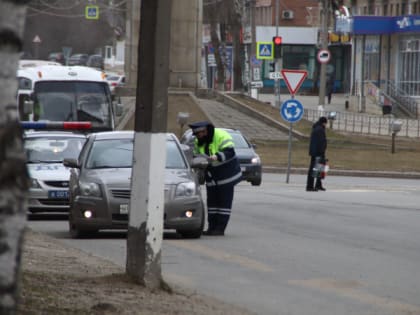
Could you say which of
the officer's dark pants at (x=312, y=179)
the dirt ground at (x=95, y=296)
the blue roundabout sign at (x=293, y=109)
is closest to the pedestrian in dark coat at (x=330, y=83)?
the blue roundabout sign at (x=293, y=109)

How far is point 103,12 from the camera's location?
281 ft

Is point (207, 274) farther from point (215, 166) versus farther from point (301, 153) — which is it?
point (301, 153)

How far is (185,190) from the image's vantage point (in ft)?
51.9

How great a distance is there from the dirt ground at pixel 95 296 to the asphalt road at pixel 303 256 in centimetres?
63

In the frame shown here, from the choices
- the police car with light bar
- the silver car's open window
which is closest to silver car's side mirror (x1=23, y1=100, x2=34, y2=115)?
the police car with light bar

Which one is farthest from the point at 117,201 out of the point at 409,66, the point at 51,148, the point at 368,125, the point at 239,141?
the point at 409,66

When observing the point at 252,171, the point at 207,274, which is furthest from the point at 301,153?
the point at 207,274

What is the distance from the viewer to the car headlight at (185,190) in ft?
51.7

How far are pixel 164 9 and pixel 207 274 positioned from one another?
11.5ft

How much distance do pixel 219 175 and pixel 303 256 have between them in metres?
2.80

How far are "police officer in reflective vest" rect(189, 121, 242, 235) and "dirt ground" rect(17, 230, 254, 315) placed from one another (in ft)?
15.8

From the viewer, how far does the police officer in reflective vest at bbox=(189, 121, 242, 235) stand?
16.4m

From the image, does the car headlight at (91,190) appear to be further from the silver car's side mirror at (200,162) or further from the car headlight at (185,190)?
the silver car's side mirror at (200,162)

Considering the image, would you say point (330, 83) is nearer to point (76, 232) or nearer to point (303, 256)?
point (76, 232)
